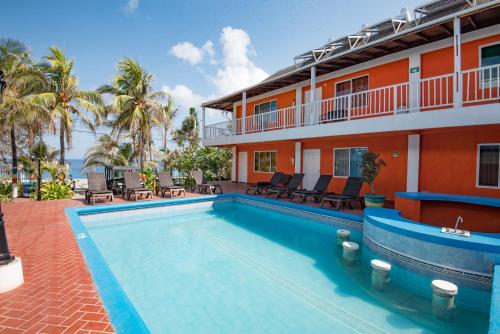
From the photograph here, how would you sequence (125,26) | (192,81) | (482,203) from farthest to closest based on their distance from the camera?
(192,81) → (125,26) → (482,203)

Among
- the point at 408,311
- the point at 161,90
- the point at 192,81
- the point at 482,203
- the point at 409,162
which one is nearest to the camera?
the point at 408,311

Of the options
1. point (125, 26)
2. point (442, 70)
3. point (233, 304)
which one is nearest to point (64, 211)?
point (233, 304)

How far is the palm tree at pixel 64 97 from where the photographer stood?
1284 centimetres

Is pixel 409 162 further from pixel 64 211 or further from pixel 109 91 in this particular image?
pixel 109 91

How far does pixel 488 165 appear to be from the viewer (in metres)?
8.23

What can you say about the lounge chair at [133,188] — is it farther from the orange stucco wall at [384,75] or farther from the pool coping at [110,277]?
the orange stucco wall at [384,75]

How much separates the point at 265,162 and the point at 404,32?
1028 cm

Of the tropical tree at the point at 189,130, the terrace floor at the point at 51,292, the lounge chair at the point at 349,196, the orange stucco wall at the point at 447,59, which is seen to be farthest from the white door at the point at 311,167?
the tropical tree at the point at 189,130

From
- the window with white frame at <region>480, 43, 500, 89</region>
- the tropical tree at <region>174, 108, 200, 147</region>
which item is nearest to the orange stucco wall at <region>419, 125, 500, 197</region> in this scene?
the window with white frame at <region>480, 43, 500, 89</region>

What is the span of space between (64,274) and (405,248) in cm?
600

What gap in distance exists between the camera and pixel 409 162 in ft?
32.0

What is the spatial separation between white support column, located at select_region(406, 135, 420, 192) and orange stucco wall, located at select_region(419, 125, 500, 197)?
154 millimetres

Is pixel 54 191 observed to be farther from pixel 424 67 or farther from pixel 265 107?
pixel 424 67

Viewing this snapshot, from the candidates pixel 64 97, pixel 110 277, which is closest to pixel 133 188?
pixel 64 97
